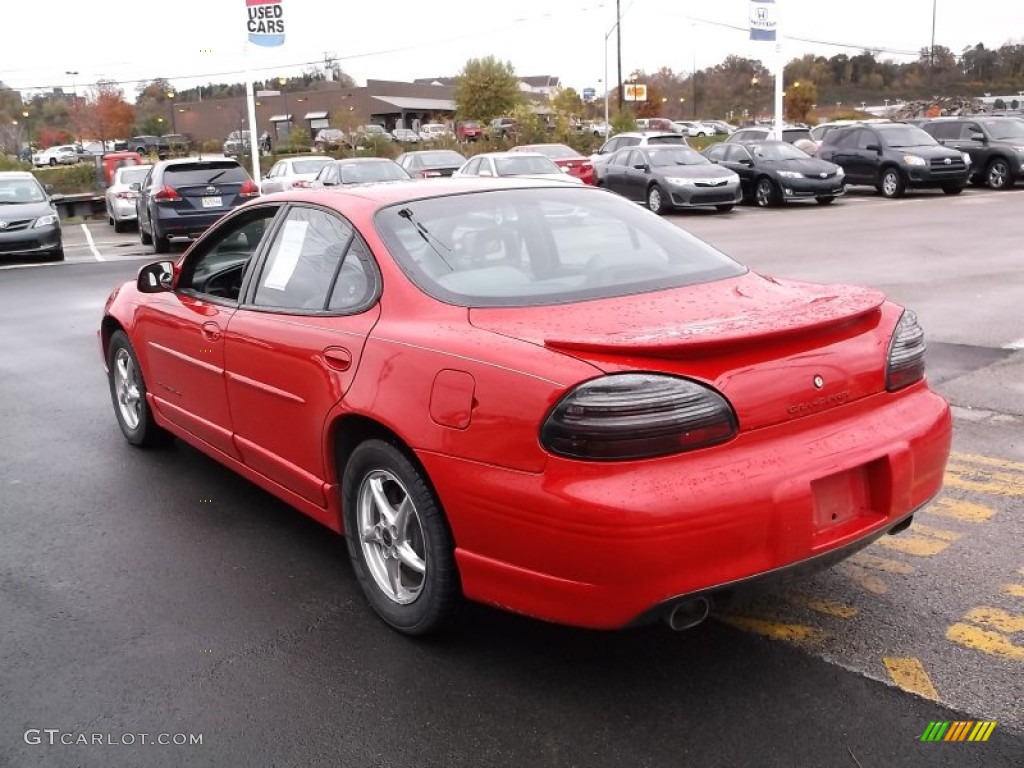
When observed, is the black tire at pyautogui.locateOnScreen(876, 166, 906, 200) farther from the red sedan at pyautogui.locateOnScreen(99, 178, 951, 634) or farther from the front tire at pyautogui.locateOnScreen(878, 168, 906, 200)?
the red sedan at pyautogui.locateOnScreen(99, 178, 951, 634)

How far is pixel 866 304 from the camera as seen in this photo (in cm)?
341

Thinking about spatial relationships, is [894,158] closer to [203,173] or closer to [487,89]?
[203,173]

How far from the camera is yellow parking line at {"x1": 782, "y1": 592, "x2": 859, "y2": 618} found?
12.0 ft

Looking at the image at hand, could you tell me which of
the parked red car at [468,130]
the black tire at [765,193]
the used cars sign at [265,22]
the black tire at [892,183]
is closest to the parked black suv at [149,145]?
the parked red car at [468,130]

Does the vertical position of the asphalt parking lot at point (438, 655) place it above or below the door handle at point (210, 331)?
below

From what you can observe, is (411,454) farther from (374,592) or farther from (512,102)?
(512,102)

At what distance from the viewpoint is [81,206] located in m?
30.3

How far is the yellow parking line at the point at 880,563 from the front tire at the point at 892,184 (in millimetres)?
21927

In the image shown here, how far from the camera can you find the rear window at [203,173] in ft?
60.5

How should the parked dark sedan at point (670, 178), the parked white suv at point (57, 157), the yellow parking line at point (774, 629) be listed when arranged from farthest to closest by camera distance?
1. the parked white suv at point (57, 157)
2. the parked dark sedan at point (670, 178)
3. the yellow parking line at point (774, 629)

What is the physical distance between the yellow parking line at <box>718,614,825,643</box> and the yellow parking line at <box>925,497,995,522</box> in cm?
138

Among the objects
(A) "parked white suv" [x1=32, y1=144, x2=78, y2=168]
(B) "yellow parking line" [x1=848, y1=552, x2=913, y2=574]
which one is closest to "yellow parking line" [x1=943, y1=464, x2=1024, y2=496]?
(B) "yellow parking line" [x1=848, y1=552, x2=913, y2=574]

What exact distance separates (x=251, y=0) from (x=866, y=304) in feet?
83.1

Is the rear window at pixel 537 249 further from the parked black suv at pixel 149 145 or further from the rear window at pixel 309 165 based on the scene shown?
the parked black suv at pixel 149 145
